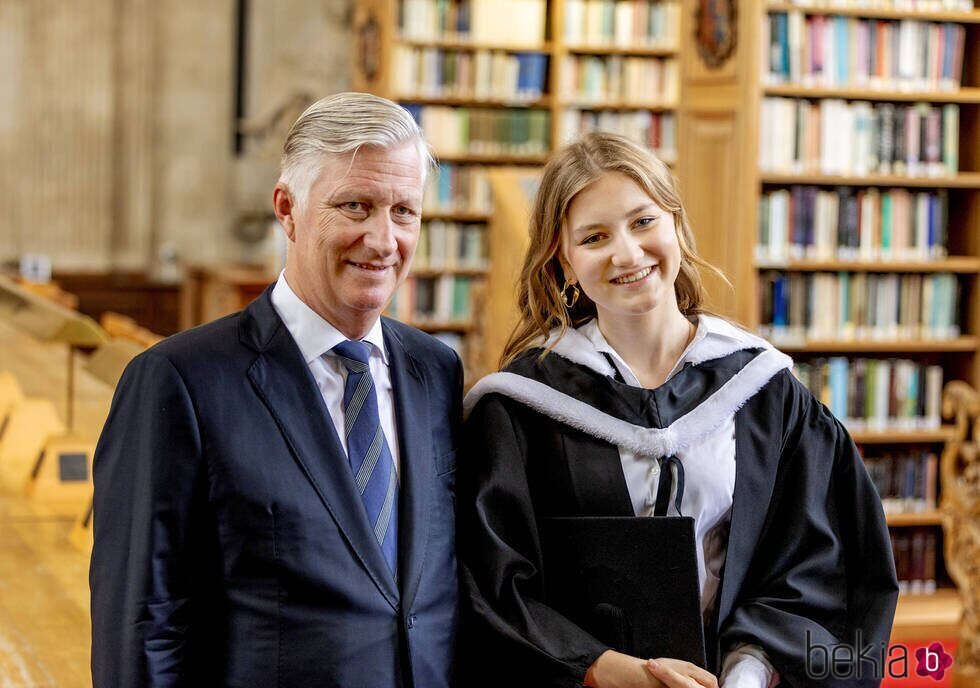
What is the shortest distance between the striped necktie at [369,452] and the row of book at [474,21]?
5952 mm

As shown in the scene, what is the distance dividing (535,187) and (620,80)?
1.96m

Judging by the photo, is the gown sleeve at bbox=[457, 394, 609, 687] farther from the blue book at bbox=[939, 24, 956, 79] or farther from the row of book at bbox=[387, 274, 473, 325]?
the row of book at bbox=[387, 274, 473, 325]

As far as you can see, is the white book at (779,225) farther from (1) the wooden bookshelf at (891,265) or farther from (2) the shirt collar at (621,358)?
(2) the shirt collar at (621,358)

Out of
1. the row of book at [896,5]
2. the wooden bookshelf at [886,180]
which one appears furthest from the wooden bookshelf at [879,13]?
the wooden bookshelf at [886,180]

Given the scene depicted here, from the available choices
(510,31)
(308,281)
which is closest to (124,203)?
(510,31)

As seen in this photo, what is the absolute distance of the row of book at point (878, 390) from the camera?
5555 millimetres

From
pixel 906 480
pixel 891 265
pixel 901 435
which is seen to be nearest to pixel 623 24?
pixel 891 265

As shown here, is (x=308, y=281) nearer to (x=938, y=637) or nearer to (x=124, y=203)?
(x=938, y=637)

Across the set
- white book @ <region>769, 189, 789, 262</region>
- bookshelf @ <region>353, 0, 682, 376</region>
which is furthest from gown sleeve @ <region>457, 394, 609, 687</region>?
bookshelf @ <region>353, 0, 682, 376</region>

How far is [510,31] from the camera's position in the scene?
761 cm

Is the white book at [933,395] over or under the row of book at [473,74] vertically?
under

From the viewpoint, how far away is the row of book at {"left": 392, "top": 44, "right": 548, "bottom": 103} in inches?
298

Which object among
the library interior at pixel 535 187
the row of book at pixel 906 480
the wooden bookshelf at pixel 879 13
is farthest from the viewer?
the row of book at pixel 906 480

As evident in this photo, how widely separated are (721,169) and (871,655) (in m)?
3.65
